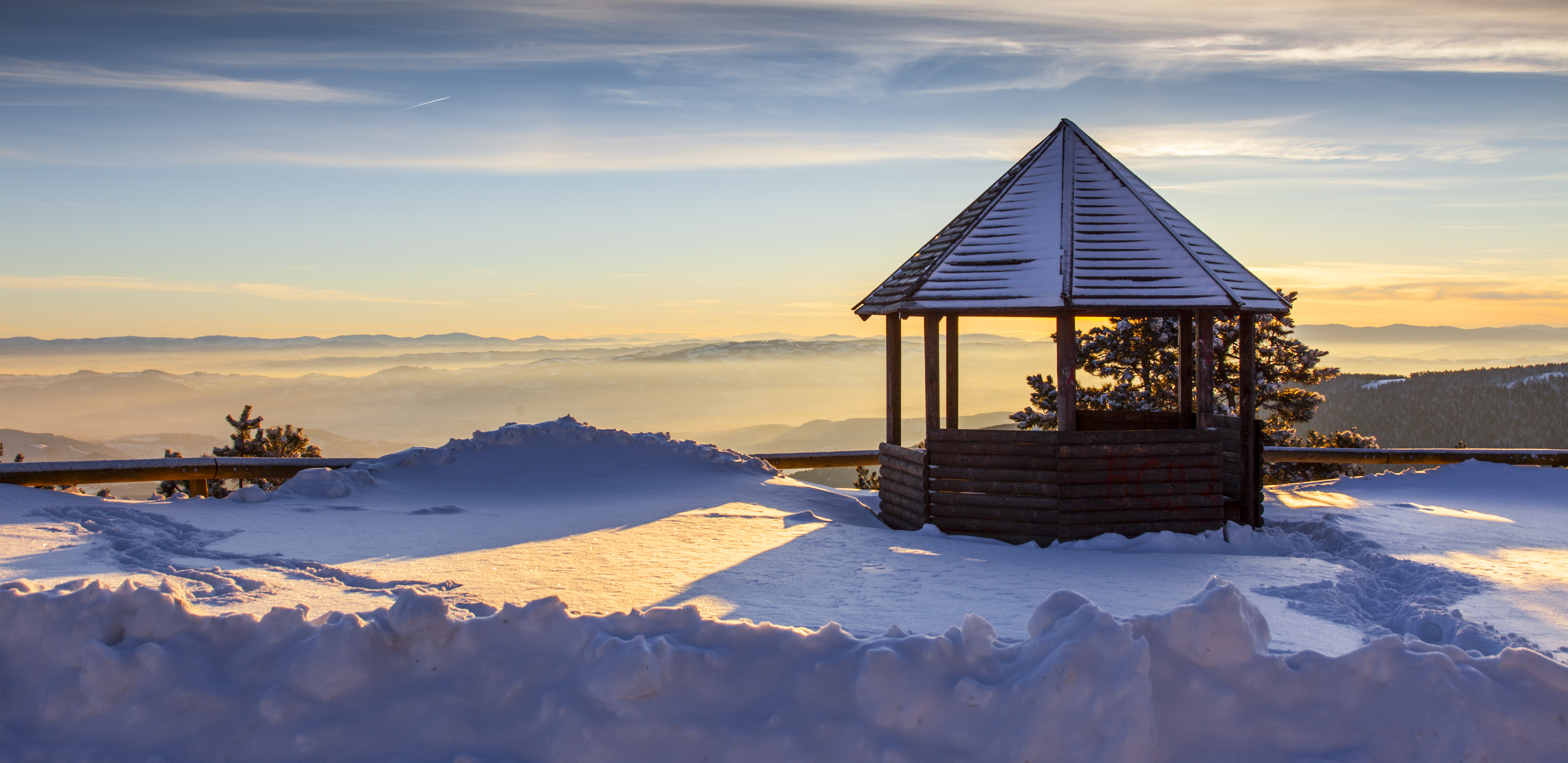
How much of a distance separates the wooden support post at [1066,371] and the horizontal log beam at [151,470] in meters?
7.27

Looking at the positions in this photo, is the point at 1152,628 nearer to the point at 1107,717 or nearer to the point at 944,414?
the point at 1107,717

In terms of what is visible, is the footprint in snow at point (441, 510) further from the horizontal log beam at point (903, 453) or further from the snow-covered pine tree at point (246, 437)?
the snow-covered pine tree at point (246, 437)

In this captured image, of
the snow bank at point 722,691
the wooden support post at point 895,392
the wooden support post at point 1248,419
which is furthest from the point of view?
the wooden support post at point 895,392

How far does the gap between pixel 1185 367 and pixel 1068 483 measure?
11.0 ft

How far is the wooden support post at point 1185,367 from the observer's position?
10.4 metres

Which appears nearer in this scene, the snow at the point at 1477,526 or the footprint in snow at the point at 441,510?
the snow at the point at 1477,526

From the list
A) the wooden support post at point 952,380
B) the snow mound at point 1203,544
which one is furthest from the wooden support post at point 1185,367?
the wooden support post at point 952,380

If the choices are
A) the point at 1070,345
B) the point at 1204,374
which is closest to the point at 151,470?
the point at 1070,345

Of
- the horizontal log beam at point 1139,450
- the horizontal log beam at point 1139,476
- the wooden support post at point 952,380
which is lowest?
the horizontal log beam at point 1139,476

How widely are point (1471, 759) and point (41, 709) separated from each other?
5.56 m

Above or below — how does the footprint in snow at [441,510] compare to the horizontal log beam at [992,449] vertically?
below

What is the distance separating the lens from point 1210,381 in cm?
887

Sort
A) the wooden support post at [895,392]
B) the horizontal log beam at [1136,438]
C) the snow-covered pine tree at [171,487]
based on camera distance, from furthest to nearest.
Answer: the snow-covered pine tree at [171,487]
the wooden support post at [895,392]
the horizontal log beam at [1136,438]

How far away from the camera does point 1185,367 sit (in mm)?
10492
